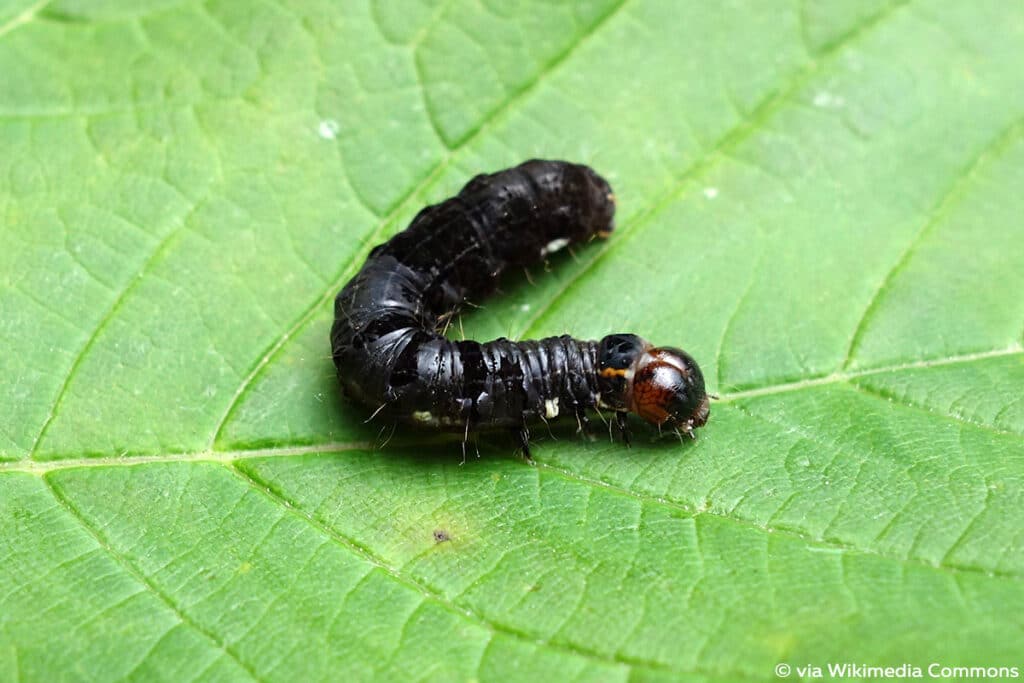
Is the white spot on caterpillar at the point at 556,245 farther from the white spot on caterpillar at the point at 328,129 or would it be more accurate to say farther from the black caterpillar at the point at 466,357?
the white spot on caterpillar at the point at 328,129

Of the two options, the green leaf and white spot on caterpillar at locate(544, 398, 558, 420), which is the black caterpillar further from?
the green leaf

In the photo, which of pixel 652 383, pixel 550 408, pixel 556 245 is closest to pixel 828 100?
pixel 556 245

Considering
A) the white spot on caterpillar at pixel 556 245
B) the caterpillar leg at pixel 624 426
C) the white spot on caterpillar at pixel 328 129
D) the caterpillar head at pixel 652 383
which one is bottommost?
the caterpillar leg at pixel 624 426

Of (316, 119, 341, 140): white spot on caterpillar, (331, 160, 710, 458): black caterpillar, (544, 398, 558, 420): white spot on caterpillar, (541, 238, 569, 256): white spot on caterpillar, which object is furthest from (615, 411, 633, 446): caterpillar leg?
(316, 119, 341, 140): white spot on caterpillar

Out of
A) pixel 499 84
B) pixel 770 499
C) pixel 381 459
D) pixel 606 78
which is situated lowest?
pixel 770 499

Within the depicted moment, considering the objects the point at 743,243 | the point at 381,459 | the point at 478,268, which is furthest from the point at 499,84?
the point at 381,459

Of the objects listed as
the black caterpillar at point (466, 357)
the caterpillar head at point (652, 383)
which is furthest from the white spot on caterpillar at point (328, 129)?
the caterpillar head at point (652, 383)

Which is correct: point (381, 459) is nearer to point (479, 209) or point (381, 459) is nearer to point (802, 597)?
point (479, 209)
